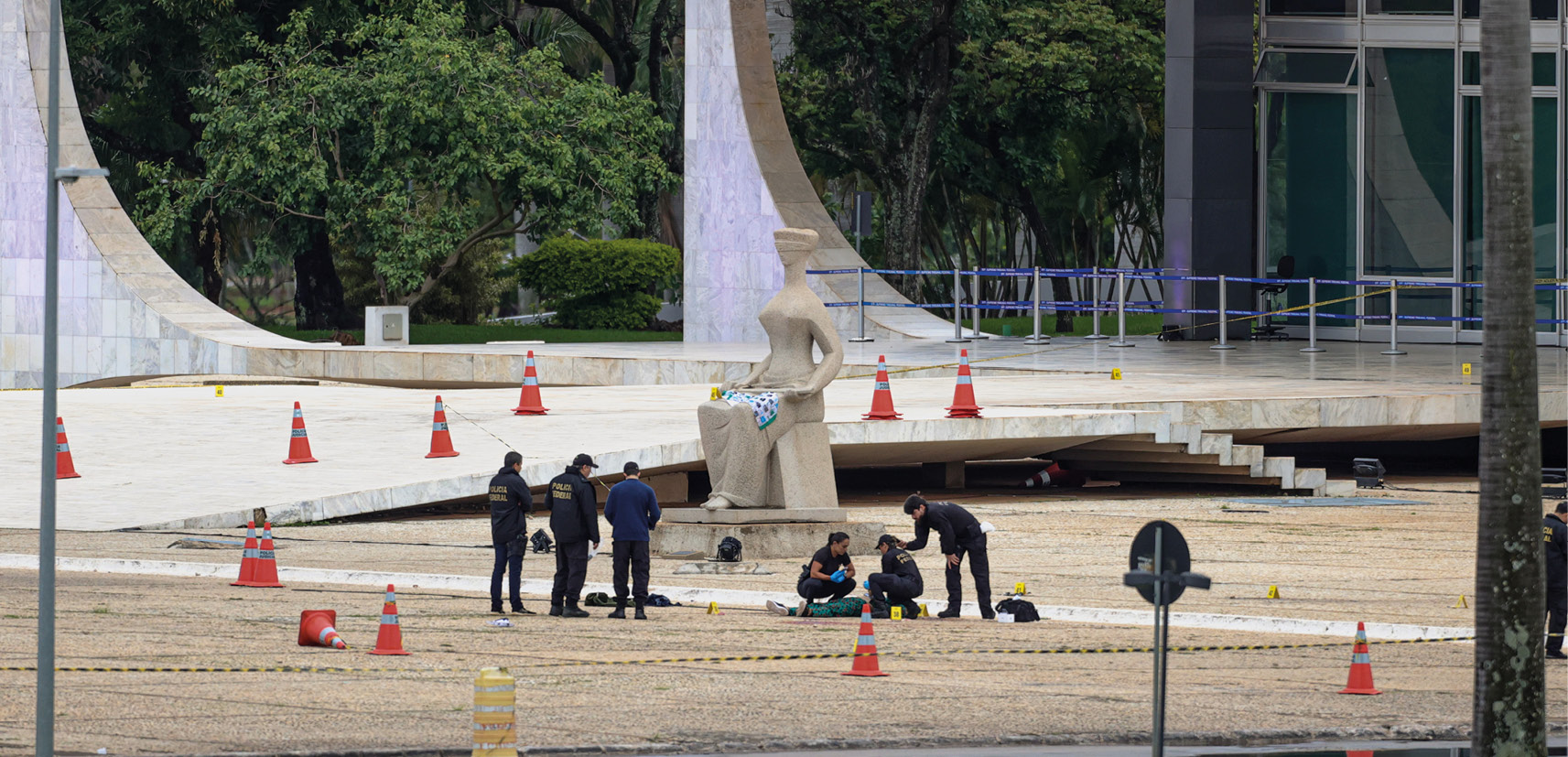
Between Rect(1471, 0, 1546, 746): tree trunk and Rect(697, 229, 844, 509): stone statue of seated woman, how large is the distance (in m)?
7.15

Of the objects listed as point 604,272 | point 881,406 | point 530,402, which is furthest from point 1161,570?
point 604,272

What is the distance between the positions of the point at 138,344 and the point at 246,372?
2384mm

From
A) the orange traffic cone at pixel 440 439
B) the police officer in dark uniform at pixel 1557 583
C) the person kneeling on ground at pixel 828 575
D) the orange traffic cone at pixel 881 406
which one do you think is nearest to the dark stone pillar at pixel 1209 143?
the orange traffic cone at pixel 881 406

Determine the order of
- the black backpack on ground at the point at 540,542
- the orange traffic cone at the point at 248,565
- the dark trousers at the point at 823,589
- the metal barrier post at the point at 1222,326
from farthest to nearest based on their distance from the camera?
the metal barrier post at the point at 1222,326 < the black backpack on ground at the point at 540,542 < the orange traffic cone at the point at 248,565 < the dark trousers at the point at 823,589

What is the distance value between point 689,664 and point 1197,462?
34.6 feet

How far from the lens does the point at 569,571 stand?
14.6 meters

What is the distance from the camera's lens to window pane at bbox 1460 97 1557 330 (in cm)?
3209

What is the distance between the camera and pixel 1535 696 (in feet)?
33.4

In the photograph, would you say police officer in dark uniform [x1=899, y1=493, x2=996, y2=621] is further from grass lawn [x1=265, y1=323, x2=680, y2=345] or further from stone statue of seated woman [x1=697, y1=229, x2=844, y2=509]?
grass lawn [x1=265, y1=323, x2=680, y2=345]

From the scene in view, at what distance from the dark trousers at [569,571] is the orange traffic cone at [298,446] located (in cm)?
630

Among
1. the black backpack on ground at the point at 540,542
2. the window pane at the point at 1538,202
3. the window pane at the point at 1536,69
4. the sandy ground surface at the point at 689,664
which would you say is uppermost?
the window pane at the point at 1536,69

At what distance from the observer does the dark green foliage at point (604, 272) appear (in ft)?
128

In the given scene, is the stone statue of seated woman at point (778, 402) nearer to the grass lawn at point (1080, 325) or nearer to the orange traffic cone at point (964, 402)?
A: the orange traffic cone at point (964, 402)

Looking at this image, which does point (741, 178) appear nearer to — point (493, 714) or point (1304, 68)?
point (1304, 68)
